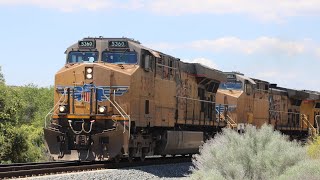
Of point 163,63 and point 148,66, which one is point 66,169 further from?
point 163,63

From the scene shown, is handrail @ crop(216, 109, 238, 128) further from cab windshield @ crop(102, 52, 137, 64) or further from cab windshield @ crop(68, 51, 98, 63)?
cab windshield @ crop(68, 51, 98, 63)

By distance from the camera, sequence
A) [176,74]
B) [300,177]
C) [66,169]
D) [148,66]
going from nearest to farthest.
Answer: [300,177] < [66,169] < [148,66] < [176,74]

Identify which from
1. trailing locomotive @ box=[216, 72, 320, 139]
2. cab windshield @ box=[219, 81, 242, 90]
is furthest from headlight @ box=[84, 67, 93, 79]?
cab windshield @ box=[219, 81, 242, 90]

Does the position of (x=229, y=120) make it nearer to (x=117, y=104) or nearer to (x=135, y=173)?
(x=117, y=104)

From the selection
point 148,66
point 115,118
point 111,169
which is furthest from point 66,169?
point 148,66

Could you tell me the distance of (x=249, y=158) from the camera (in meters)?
12.9

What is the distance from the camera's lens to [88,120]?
17.0 m

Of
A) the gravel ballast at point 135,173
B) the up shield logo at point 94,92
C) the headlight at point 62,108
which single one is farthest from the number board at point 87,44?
the gravel ballast at point 135,173

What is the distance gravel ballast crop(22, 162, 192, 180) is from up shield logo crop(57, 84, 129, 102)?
7.81ft

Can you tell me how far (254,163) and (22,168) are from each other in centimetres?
656

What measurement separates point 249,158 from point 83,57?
7188mm

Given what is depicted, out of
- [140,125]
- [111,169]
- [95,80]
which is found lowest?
[111,169]

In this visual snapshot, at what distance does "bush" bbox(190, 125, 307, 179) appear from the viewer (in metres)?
11.8

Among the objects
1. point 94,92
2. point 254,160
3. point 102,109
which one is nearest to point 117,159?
point 102,109
